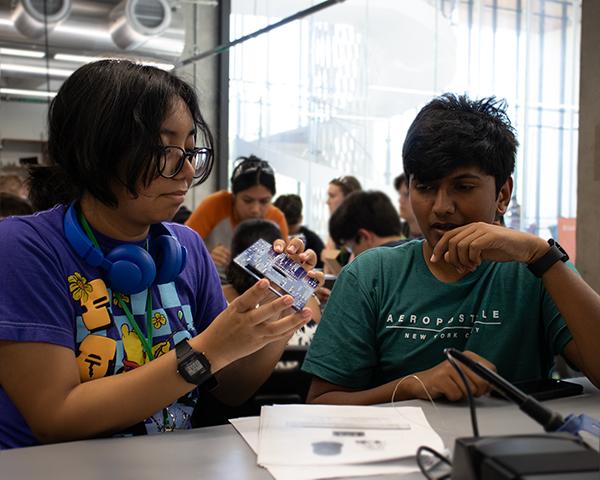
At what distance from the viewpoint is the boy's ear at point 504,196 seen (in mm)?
1471

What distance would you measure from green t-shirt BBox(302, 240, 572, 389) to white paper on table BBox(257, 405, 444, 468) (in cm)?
25

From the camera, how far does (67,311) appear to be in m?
1.12

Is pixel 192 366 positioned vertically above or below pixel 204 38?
below

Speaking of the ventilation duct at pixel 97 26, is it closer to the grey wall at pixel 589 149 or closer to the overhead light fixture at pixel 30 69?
the overhead light fixture at pixel 30 69

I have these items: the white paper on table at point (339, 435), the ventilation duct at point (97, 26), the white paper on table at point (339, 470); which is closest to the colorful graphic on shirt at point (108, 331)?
the white paper on table at point (339, 435)

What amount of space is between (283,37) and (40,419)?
456 centimetres

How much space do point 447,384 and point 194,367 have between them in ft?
1.46

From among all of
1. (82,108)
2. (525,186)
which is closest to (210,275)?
(82,108)

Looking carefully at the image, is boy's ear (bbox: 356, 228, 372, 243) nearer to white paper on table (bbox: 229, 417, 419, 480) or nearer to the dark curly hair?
the dark curly hair

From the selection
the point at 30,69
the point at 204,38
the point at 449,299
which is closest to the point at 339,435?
the point at 449,299

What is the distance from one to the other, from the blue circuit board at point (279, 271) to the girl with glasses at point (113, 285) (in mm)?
28

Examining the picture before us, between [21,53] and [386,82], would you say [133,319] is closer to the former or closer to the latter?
[21,53]

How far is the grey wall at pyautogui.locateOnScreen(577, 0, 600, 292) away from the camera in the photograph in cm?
211

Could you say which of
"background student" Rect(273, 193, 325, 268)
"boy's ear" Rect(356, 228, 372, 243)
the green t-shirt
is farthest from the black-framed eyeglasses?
"background student" Rect(273, 193, 325, 268)
